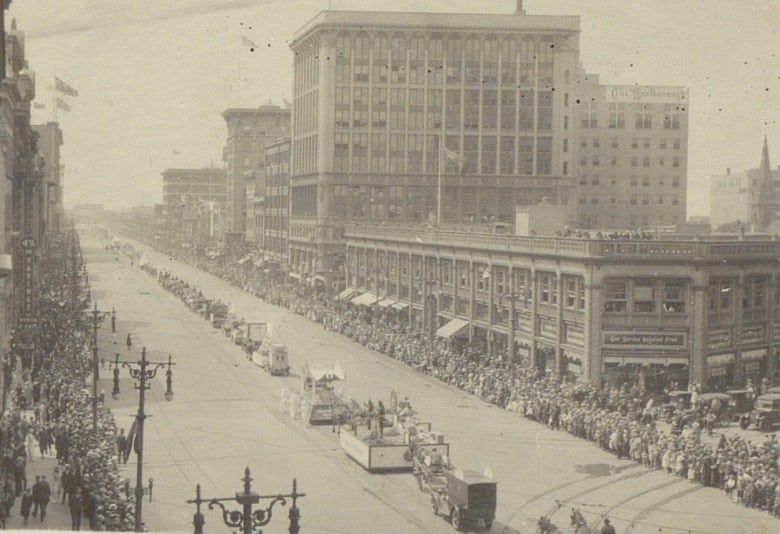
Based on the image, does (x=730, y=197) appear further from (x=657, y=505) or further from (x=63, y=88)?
(x=63, y=88)

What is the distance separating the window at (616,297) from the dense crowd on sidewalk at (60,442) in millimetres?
24029

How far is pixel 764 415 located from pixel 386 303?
1644 inches

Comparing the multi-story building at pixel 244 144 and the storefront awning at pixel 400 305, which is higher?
the multi-story building at pixel 244 144

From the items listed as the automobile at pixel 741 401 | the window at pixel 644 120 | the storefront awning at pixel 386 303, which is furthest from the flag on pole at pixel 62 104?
the window at pixel 644 120

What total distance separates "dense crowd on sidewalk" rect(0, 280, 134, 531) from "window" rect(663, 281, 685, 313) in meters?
26.2

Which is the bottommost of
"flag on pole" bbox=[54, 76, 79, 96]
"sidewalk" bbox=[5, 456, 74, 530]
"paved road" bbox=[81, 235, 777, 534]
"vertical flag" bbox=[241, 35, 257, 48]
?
"paved road" bbox=[81, 235, 777, 534]

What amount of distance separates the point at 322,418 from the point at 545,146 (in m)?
78.8

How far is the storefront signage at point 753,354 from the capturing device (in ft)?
173

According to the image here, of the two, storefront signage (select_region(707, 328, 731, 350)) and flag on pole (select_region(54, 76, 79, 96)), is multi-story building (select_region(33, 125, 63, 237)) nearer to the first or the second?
flag on pole (select_region(54, 76, 79, 96))

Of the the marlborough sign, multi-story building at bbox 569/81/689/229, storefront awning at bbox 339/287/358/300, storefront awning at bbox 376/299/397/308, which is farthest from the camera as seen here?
multi-story building at bbox 569/81/689/229

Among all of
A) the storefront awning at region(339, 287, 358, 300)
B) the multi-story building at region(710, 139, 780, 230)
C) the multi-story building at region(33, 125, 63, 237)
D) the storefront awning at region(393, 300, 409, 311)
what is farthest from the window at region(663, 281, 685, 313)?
the multi-story building at region(33, 125, 63, 237)

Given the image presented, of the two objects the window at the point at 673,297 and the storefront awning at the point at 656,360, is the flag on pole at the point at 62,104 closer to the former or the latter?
the storefront awning at the point at 656,360

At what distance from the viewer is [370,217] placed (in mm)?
114938

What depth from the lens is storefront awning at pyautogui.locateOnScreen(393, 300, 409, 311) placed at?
78637mm
